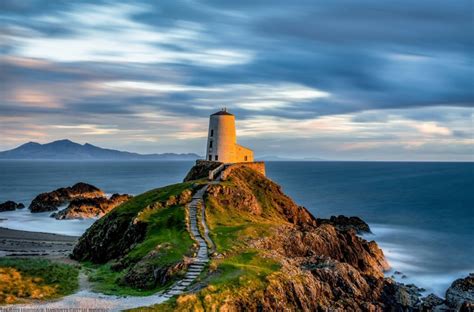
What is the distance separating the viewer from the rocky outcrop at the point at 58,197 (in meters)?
98.1

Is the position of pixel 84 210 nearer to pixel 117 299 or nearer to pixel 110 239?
pixel 110 239

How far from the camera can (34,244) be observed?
66250 millimetres

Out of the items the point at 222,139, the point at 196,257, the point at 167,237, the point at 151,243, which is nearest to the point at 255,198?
the point at 222,139

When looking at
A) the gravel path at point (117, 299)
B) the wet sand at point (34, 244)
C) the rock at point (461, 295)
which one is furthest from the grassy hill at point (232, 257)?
the wet sand at point (34, 244)

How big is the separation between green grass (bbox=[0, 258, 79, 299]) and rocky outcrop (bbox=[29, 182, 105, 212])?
58.6 metres

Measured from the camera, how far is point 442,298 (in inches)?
1967

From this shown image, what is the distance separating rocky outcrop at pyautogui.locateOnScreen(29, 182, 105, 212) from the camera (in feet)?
322

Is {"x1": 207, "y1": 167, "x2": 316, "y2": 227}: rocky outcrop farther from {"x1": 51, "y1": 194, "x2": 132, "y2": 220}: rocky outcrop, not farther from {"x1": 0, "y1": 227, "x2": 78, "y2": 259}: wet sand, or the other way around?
{"x1": 51, "y1": 194, "x2": 132, "y2": 220}: rocky outcrop

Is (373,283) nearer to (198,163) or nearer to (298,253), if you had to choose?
(298,253)

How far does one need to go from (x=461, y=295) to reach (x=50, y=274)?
39.7 meters

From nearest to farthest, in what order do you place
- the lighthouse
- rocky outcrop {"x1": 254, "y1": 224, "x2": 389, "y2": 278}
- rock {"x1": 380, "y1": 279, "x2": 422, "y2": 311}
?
rock {"x1": 380, "y1": 279, "x2": 422, "y2": 311} → rocky outcrop {"x1": 254, "y1": 224, "x2": 389, "y2": 278} → the lighthouse

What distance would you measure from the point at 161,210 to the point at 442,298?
A: 31518 mm

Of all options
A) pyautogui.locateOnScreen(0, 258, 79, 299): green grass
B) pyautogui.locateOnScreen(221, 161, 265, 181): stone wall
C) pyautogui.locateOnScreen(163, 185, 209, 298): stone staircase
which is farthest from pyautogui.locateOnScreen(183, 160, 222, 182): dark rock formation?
pyautogui.locateOnScreen(0, 258, 79, 299): green grass

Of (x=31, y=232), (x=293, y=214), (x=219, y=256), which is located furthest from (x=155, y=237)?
(x=31, y=232)
